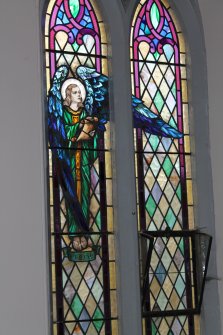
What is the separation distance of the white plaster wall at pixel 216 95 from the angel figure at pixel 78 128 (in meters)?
0.35

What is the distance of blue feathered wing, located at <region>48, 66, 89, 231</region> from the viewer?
4.73 metres

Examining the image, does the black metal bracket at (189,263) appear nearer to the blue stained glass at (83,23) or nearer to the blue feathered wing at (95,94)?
the blue feathered wing at (95,94)

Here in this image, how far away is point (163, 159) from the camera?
16.5 feet

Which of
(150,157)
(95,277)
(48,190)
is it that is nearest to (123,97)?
(150,157)

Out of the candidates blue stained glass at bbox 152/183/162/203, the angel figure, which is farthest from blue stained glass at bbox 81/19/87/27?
blue stained glass at bbox 152/183/162/203

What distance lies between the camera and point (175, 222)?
4.98m

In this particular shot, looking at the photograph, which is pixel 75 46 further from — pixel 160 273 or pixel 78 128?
pixel 160 273

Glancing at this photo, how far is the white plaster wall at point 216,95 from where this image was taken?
4.99 m

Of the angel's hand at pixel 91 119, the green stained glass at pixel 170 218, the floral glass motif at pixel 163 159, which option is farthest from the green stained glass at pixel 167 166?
the angel's hand at pixel 91 119

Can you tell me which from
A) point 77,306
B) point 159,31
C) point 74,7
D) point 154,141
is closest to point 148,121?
point 154,141

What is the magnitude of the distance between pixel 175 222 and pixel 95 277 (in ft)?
1.91

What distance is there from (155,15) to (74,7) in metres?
0.51

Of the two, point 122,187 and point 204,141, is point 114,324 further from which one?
point 204,141

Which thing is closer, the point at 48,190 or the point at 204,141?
the point at 48,190
